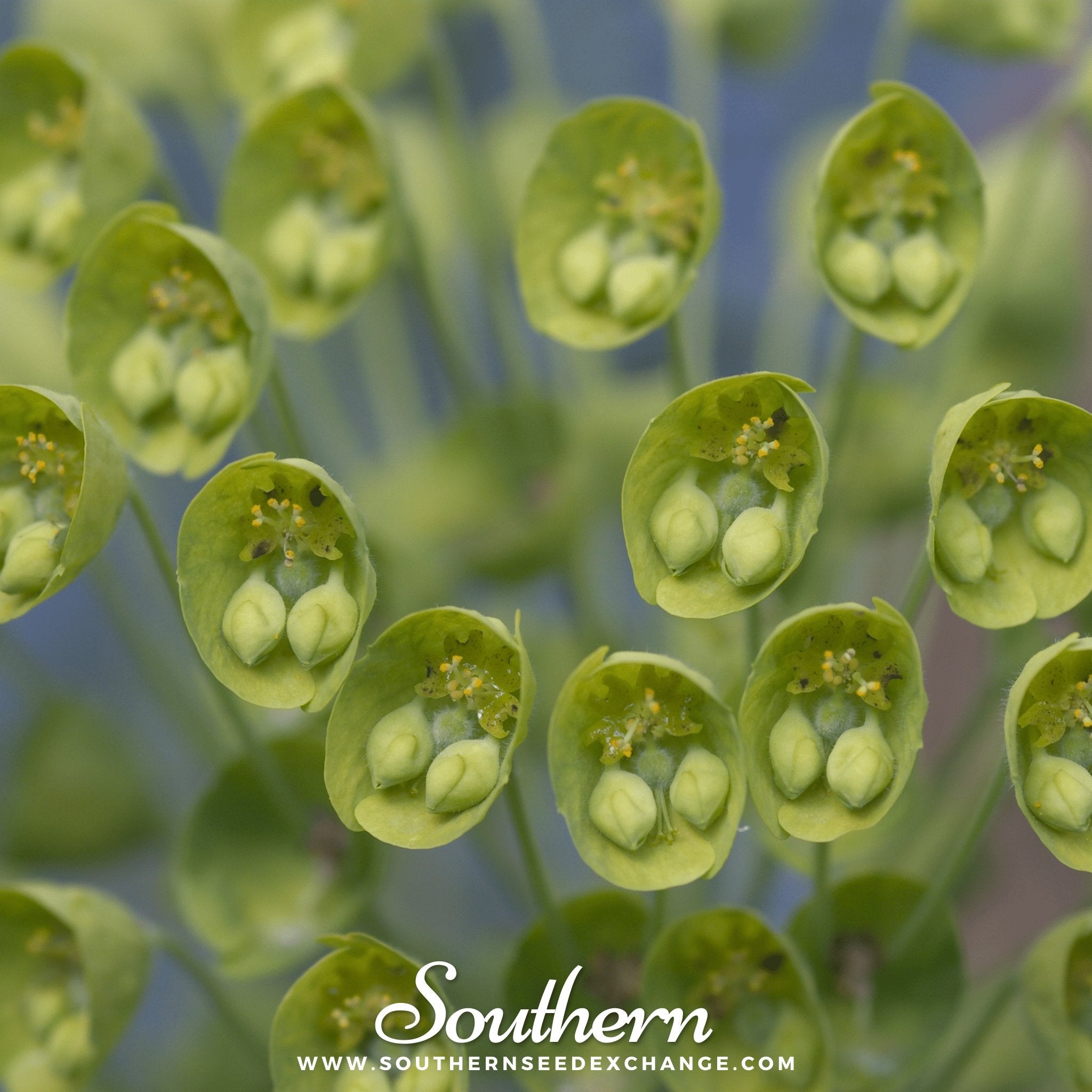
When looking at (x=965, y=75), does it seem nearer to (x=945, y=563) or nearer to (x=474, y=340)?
(x=474, y=340)

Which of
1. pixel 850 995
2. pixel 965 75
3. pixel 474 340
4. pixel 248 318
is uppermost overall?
pixel 248 318

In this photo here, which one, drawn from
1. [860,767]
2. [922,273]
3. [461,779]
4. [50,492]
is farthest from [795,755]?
[50,492]

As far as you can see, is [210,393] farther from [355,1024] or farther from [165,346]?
[355,1024]

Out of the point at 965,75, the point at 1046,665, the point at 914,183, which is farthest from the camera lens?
the point at 965,75

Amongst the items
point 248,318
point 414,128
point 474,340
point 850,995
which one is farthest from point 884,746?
point 474,340

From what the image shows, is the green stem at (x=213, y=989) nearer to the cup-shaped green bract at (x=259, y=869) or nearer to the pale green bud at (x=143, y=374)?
the cup-shaped green bract at (x=259, y=869)

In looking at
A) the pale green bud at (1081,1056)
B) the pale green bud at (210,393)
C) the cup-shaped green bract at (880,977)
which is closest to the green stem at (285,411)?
the pale green bud at (210,393)

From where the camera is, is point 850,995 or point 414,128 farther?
point 414,128
